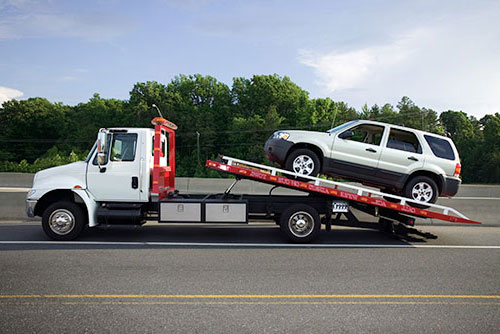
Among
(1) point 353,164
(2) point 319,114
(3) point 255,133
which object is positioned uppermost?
(2) point 319,114

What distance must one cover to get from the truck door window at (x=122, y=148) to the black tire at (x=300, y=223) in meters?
3.53

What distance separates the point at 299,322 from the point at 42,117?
310 feet

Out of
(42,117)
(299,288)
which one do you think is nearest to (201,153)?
(42,117)

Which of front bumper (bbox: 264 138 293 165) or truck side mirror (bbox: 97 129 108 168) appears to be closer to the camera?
truck side mirror (bbox: 97 129 108 168)

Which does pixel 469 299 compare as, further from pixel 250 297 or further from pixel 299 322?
pixel 250 297

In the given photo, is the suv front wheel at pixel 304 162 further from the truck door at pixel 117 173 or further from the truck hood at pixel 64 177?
the truck hood at pixel 64 177

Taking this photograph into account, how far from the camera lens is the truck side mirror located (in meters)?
7.76

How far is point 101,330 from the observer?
390 cm

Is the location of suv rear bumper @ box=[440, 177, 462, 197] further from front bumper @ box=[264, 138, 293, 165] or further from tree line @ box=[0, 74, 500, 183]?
tree line @ box=[0, 74, 500, 183]

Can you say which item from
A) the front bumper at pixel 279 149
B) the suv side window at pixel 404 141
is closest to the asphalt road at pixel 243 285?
the front bumper at pixel 279 149

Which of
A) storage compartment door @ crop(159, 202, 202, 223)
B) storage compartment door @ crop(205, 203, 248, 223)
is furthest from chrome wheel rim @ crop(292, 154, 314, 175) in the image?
storage compartment door @ crop(159, 202, 202, 223)

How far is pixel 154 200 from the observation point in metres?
8.38

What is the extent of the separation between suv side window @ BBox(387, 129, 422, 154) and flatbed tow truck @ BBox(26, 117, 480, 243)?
3.68 ft

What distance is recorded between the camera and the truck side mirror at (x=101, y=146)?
7762 millimetres
